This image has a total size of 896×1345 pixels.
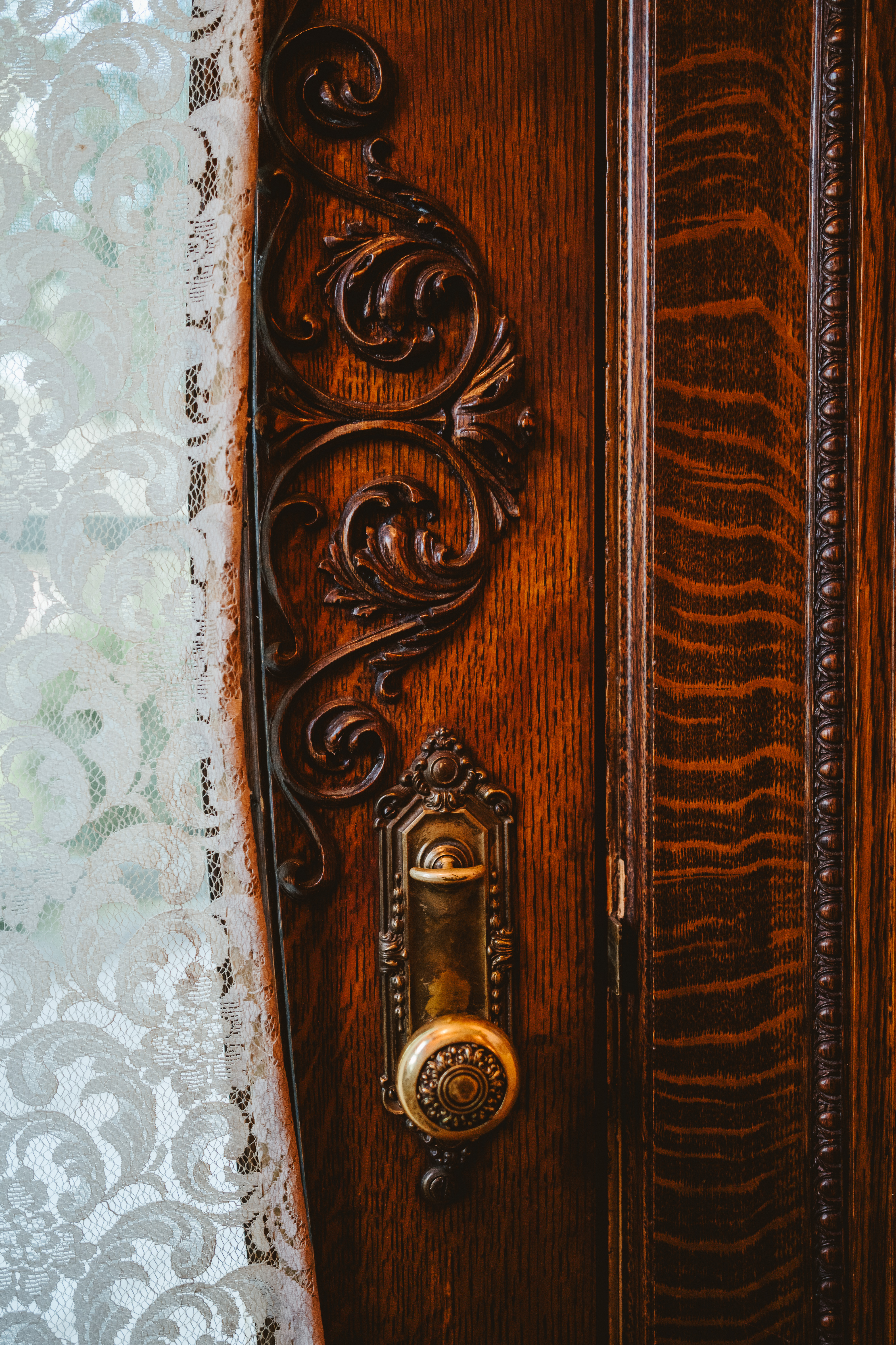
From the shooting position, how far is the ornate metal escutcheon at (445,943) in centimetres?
45

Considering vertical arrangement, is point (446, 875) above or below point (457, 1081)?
above

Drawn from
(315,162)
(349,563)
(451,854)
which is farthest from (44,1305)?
(315,162)

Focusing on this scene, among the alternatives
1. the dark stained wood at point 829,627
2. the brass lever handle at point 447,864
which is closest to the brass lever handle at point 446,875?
the brass lever handle at point 447,864

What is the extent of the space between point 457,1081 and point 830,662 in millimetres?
331

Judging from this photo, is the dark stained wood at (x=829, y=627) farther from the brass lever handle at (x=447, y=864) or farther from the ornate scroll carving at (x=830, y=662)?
the brass lever handle at (x=447, y=864)

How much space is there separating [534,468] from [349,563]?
13 cm

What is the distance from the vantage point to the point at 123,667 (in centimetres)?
40

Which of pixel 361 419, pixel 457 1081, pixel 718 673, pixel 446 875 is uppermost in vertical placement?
pixel 361 419

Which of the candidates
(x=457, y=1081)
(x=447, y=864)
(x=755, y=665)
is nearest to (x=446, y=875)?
(x=447, y=864)

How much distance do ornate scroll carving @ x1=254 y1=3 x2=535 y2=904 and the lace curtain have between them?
0.04 m

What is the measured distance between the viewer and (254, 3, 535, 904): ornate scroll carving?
440 millimetres

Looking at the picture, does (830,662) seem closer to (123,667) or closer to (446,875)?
(446,875)

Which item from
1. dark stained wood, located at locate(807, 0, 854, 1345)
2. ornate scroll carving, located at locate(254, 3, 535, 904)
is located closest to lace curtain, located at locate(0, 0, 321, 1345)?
ornate scroll carving, located at locate(254, 3, 535, 904)

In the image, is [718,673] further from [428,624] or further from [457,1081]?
[457,1081]
